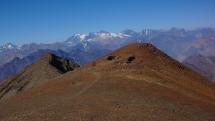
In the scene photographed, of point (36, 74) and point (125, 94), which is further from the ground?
point (125, 94)

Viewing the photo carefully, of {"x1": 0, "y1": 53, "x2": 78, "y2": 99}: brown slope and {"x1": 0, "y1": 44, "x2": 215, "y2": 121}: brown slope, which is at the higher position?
Result: {"x1": 0, "y1": 44, "x2": 215, "y2": 121}: brown slope

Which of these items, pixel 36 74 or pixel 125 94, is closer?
pixel 125 94

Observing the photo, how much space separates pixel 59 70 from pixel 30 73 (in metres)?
9.26

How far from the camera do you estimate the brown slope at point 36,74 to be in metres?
120

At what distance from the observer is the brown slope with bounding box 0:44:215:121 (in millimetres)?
42688

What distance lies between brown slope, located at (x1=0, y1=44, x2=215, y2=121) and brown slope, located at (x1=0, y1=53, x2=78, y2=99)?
171 ft

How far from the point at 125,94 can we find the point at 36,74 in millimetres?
78351

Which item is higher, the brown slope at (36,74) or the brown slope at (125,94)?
the brown slope at (125,94)

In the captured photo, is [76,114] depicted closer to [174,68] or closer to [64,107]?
[64,107]

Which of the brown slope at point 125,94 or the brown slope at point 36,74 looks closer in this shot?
the brown slope at point 125,94

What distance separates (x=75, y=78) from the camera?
62406mm

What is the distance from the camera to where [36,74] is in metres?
125

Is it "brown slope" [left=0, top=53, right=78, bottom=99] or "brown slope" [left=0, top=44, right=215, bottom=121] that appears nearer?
"brown slope" [left=0, top=44, right=215, bottom=121]

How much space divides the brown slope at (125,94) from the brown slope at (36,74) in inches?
2054
